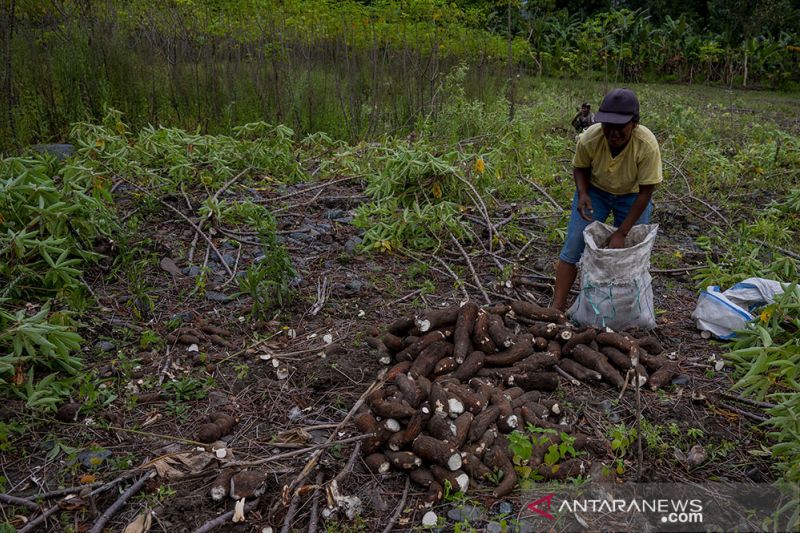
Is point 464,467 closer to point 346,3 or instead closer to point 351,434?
point 351,434

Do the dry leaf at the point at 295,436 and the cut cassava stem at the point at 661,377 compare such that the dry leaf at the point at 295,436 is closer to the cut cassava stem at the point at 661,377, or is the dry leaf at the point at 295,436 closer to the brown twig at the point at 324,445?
the brown twig at the point at 324,445

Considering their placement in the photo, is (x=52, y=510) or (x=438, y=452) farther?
(x=438, y=452)

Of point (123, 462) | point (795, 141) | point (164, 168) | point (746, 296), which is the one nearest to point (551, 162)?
point (795, 141)

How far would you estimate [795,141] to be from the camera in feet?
22.7

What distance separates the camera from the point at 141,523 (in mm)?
2119

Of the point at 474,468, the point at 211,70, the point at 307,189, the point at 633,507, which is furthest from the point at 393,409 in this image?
the point at 211,70

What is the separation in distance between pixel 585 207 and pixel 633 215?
0.28m

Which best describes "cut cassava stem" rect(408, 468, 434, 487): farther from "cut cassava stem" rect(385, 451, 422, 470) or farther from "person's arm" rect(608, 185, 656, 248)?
"person's arm" rect(608, 185, 656, 248)

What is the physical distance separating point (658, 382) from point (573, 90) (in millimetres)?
11101

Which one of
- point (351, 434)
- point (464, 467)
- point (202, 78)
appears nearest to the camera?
point (464, 467)

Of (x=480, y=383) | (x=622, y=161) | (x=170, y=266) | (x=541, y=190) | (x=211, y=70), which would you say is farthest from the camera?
(x=211, y=70)

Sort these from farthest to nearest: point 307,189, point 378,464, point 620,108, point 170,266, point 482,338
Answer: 1. point 307,189
2. point 170,266
3. point 620,108
4. point 482,338
5. point 378,464

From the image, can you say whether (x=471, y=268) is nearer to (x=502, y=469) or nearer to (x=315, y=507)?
(x=502, y=469)

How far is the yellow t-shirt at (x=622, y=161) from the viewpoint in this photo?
3.12m
